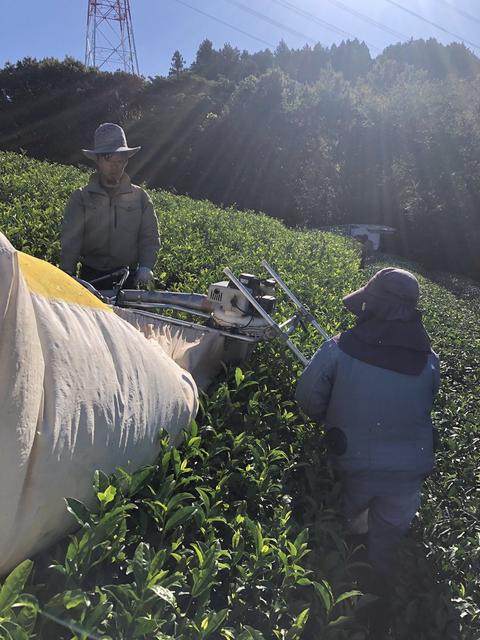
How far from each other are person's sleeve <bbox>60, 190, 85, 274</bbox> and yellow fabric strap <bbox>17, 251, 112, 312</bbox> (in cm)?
175

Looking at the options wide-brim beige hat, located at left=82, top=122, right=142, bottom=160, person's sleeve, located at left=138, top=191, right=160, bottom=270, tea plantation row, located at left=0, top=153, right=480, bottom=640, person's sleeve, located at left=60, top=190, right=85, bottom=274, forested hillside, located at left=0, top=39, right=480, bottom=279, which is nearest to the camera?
tea plantation row, located at left=0, top=153, right=480, bottom=640

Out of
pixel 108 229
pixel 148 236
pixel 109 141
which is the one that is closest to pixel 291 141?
pixel 148 236

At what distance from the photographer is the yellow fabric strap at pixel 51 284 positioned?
194 cm

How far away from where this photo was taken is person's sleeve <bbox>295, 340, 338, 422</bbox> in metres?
2.93

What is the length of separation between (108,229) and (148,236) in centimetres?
31

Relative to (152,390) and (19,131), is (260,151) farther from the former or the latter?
(152,390)

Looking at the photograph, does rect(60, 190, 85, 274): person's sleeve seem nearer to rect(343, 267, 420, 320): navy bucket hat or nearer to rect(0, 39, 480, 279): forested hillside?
rect(343, 267, 420, 320): navy bucket hat

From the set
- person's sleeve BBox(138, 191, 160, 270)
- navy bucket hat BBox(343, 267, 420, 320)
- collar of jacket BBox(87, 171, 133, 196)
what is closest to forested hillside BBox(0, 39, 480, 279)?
person's sleeve BBox(138, 191, 160, 270)

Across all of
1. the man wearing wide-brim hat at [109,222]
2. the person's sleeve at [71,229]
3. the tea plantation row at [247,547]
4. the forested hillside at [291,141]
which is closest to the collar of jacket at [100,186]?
the man wearing wide-brim hat at [109,222]

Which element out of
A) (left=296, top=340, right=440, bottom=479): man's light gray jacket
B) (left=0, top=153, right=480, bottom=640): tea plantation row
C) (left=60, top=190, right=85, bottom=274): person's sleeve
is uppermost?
(left=60, top=190, right=85, bottom=274): person's sleeve

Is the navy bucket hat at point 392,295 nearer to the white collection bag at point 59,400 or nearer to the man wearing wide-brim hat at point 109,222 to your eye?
the white collection bag at point 59,400

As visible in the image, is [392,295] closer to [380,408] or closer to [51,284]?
[380,408]

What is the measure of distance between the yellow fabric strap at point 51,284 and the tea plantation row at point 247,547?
0.65 meters

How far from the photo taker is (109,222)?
3961mm
